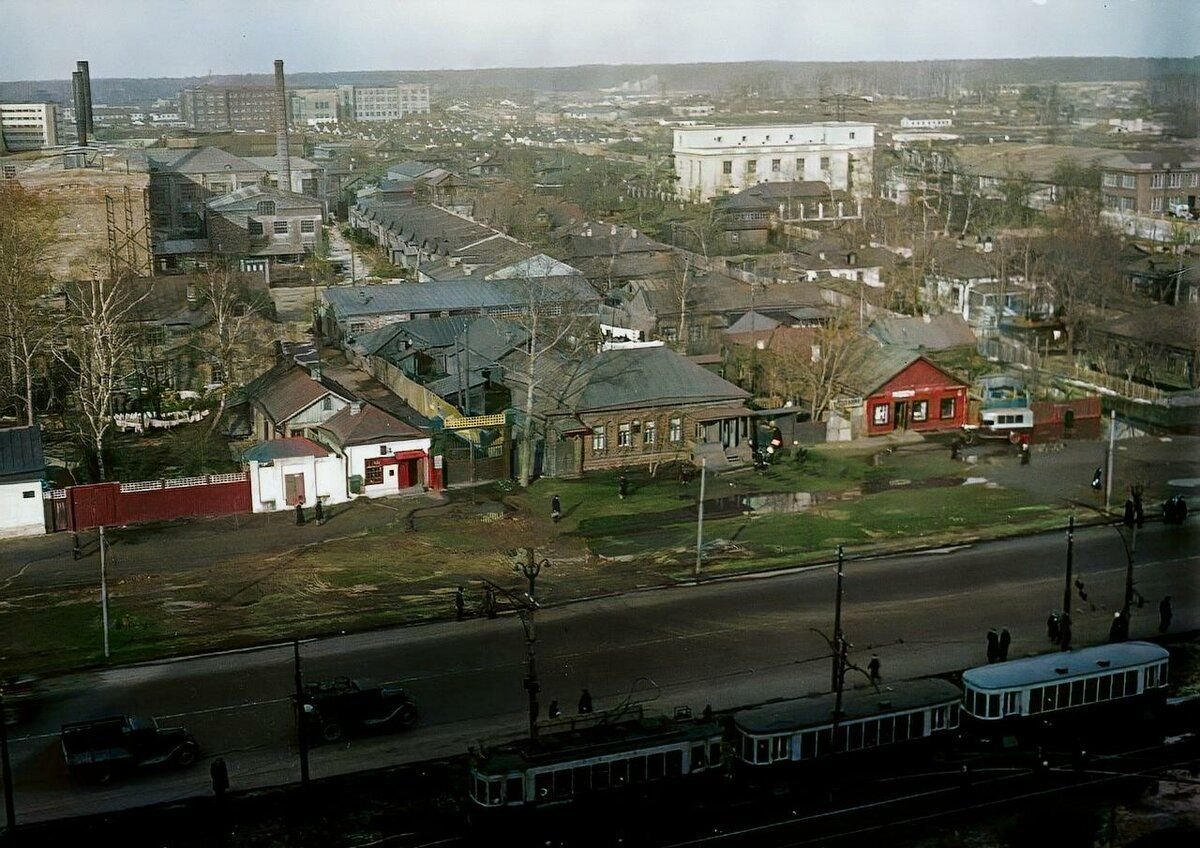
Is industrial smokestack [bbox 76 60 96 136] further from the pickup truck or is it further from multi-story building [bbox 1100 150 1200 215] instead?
multi-story building [bbox 1100 150 1200 215]

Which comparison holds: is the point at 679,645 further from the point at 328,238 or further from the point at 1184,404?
the point at 328,238

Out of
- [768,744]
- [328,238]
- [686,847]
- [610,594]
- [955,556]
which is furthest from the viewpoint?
[328,238]

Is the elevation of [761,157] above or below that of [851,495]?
above

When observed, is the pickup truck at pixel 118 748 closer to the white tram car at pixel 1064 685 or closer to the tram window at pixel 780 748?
the tram window at pixel 780 748

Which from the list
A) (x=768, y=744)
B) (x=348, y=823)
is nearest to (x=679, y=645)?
(x=768, y=744)

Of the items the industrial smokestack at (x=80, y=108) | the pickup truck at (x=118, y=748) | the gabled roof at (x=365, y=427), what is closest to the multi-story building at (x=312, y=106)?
the industrial smokestack at (x=80, y=108)

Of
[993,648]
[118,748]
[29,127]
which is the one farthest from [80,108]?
[993,648]
